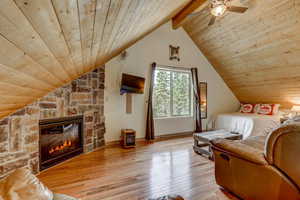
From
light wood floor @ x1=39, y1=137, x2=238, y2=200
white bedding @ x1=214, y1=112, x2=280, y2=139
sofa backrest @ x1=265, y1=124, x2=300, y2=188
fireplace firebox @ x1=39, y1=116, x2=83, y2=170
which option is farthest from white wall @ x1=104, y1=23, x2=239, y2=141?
sofa backrest @ x1=265, y1=124, x2=300, y2=188

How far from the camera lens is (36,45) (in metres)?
0.92

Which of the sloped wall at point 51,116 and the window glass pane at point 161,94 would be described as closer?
the sloped wall at point 51,116

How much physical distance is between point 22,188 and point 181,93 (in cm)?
444

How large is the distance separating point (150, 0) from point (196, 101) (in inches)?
155

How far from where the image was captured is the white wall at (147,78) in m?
Result: 3.86

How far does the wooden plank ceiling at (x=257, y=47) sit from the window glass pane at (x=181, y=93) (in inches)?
48.1

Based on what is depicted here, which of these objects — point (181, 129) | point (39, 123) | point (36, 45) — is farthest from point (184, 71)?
point (36, 45)

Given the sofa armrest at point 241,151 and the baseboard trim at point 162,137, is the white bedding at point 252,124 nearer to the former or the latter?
the baseboard trim at point 162,137

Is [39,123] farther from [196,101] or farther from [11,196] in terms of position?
[196,101]

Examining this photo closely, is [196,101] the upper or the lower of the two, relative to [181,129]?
upper

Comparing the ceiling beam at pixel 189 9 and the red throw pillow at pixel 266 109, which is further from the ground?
the ceiling beam at pixel 189 9

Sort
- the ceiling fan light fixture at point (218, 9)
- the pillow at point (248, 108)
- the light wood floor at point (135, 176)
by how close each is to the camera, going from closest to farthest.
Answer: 1. the light wood floor at point (135, 176)
2. the ceiling fan light fixture at point (218, 9)
3. the pillow at point (248, 108)

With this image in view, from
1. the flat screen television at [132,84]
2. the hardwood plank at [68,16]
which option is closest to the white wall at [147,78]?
the flat screen television at [132,84]

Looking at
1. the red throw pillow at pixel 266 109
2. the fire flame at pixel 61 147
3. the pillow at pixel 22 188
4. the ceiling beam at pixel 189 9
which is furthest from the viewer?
the red throw pillow at pixel 266 109
